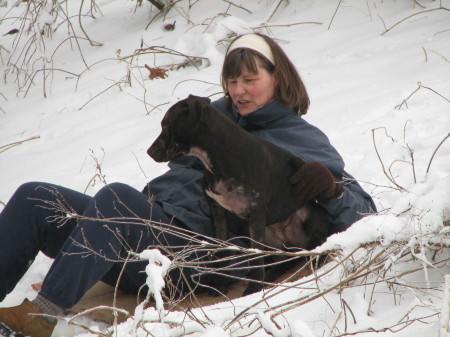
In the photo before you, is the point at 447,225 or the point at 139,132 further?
the point at 139,132

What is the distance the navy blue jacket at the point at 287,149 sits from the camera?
321 cm

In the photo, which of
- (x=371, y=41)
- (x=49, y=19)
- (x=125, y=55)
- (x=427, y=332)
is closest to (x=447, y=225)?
(x=427, y=332)

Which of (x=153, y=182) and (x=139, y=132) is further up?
(x=153, y=182)

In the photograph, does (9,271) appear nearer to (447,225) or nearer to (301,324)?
(301,324)

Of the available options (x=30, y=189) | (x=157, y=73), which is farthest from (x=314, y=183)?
(x=157, y=73)

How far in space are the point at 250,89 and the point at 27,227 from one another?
52.2 inches

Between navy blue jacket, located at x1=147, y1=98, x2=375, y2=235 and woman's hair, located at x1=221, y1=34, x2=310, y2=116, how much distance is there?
0.06 meters

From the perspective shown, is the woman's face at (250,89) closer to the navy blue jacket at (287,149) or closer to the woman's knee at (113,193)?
the navy blue jacket at (287,149)

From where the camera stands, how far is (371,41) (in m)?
6.10

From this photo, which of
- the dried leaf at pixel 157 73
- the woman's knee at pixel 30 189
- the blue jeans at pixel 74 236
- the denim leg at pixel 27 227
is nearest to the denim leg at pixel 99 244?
the blue jeans at pixel 74 236

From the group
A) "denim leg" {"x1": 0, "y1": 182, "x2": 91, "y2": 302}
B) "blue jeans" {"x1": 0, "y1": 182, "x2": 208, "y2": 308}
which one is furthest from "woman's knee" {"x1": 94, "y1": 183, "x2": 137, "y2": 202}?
"denim leg" {"x1": 0, "y1": 182, "x2": 91, "y2": 302}

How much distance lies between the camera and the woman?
9.55 feet

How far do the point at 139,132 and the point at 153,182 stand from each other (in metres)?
2.02

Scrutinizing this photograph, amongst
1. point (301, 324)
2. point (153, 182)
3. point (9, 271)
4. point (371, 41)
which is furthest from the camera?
point (371, 41)
